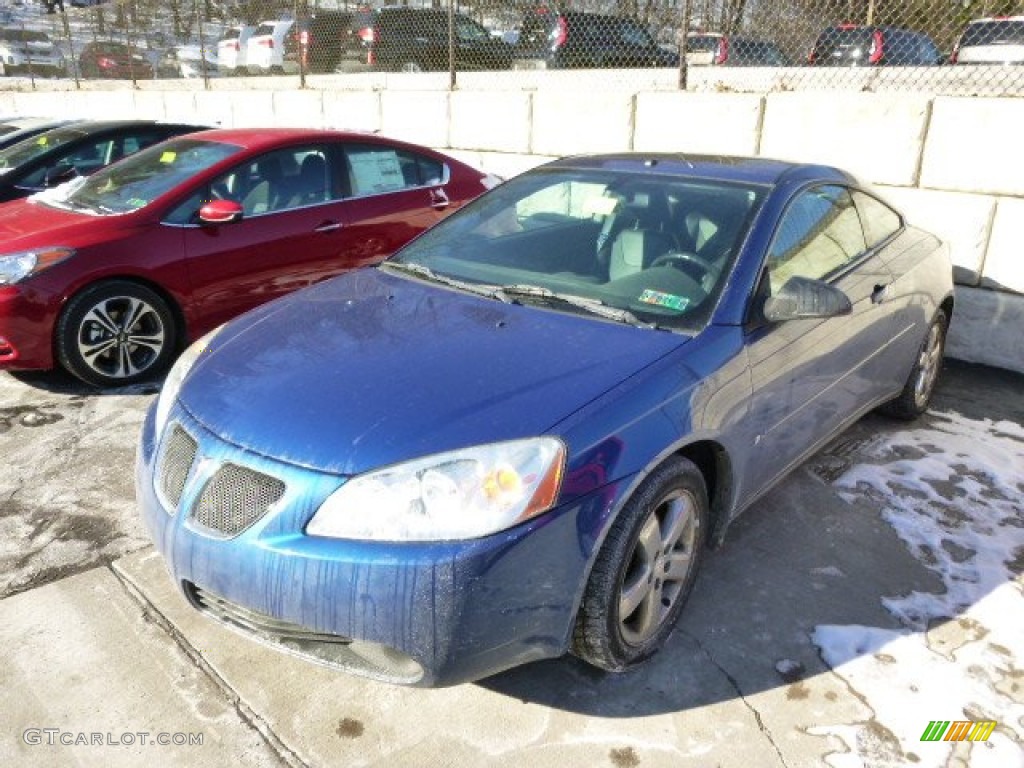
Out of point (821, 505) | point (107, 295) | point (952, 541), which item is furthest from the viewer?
point (107, 295)

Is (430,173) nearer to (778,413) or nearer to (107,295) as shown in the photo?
(107,295)

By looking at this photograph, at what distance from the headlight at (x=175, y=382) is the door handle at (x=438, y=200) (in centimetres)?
325

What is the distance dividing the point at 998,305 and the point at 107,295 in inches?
218

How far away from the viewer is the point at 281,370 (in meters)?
2.58

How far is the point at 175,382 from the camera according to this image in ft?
9.18

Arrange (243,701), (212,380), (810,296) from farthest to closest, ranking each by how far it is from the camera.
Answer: (810,296), (212,380), (243,701)

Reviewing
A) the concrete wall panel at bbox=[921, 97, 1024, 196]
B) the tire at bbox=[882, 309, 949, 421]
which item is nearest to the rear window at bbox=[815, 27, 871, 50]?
the concrete wall panel at bbox=[921, 97, 1024, 196]

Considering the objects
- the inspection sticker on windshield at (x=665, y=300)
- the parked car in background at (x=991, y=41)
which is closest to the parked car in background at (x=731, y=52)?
the parked car in background at (x=991, y=41)

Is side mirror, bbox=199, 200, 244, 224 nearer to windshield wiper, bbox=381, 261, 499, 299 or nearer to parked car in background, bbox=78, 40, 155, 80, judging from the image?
windshield wiper, bbox=381, 261, 499, 299

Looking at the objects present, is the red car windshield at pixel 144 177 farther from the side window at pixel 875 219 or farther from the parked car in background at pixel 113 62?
the parked car in background at pixel 113 62

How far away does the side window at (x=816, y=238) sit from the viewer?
10.3ft

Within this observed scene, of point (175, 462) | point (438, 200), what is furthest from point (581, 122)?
point (175, 462)

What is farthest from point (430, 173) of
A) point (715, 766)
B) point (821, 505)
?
point (715, 766)

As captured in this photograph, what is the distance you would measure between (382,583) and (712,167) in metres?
2.36
